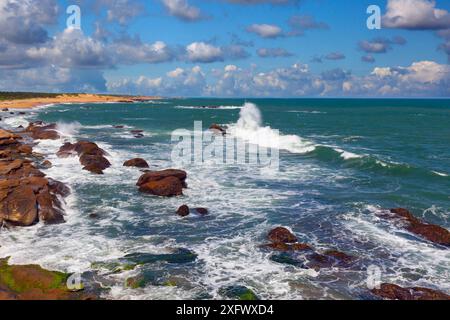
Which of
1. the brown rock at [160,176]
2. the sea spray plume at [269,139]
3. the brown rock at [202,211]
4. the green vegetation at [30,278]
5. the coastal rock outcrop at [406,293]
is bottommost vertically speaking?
the coastal rock outcrop at [406,293]

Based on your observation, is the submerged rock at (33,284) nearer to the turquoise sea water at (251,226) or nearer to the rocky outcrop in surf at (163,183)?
the turquoise sea water at (251,226)

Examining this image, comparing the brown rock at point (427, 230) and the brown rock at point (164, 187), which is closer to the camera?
the brown rock at point (427, 230)

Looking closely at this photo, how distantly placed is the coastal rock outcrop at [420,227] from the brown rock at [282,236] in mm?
6198

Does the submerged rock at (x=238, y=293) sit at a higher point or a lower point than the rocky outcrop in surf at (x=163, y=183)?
lower

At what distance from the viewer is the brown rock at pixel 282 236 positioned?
19.7 meters

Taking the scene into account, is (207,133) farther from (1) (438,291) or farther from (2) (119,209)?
(1) (438,291)

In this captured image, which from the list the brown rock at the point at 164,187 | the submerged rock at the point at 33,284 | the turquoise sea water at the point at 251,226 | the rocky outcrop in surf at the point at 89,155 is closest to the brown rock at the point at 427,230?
the turquoise sea water at the point at 251,226

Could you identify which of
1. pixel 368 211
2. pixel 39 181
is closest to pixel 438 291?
pixel 368 211

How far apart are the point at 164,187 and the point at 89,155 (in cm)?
1154

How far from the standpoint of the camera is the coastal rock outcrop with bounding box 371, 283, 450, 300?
1467 cm

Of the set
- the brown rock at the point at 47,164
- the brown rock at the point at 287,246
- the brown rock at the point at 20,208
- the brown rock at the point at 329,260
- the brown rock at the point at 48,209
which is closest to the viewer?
the brown rock at the point at 329,260

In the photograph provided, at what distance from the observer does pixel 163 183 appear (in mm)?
27688

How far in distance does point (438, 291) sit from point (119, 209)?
16.3 metres
